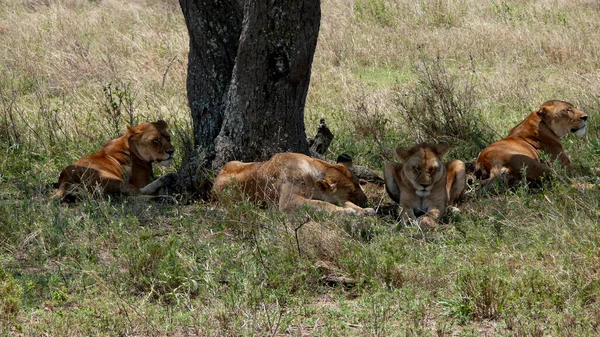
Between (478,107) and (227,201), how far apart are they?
5270 millimetres

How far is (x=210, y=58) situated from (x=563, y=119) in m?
3.75

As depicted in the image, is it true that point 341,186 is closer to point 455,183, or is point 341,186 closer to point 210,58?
point 455,183

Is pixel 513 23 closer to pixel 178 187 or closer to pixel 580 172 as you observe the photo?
pixel 580 172

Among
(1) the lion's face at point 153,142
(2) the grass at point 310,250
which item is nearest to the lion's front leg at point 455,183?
(2) the grass at point 310,250

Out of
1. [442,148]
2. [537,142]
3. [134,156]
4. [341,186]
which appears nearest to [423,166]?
[442,148]

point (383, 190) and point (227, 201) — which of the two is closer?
point (227, 201)

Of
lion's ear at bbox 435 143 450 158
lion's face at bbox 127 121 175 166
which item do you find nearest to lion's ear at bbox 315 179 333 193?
lion's ear at bbox 435 143 450 158

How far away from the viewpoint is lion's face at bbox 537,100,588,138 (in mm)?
9648

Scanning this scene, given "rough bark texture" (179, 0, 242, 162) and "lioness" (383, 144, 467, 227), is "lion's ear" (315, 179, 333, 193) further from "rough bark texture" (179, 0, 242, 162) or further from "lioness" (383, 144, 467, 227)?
"rough bark texture" (179, 0, 242, 162)

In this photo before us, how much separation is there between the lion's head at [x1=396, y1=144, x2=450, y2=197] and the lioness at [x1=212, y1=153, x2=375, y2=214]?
474mm

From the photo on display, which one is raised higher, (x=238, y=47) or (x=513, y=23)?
(x=238, y=47)

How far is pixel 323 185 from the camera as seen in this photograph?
328 inches

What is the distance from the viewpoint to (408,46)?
1628 cm

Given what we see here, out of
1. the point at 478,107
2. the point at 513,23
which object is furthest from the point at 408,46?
the point at 478,107
